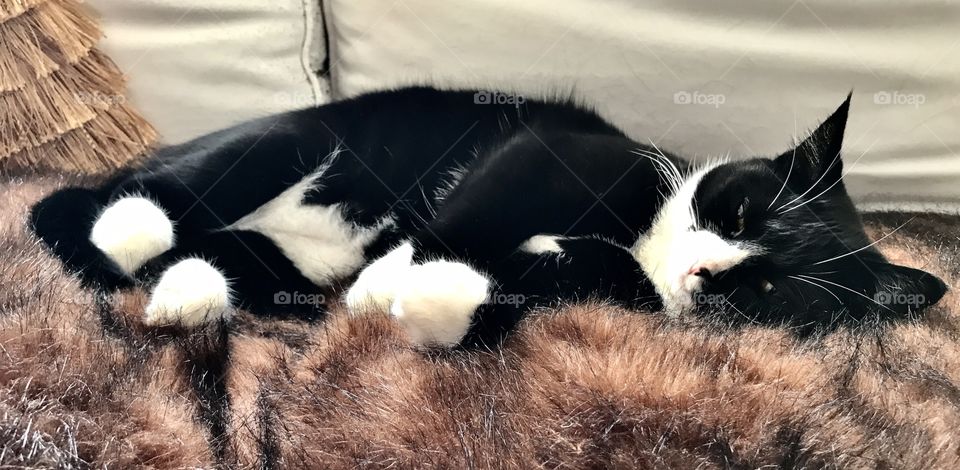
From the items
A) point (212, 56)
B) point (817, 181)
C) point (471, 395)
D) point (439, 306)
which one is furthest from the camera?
point (212, 56)

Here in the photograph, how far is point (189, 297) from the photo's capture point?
0.85 metres

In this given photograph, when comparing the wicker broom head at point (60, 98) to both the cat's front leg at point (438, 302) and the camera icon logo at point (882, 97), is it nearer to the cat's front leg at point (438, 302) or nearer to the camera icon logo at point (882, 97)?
the cat's front leg at point (438, 302)

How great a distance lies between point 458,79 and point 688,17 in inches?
15.6

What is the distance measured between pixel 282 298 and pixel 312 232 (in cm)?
15

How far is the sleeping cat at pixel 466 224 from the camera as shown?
842 mm

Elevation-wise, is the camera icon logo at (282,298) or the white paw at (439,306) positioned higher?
the white paw at (439,306)

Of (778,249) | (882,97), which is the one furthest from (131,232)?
(882,97)

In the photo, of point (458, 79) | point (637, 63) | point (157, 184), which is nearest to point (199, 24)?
point (157, 184)

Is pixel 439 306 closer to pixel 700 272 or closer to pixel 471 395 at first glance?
pixel 471 395

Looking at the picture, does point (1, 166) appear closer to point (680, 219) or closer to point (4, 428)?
point (4, 428)
